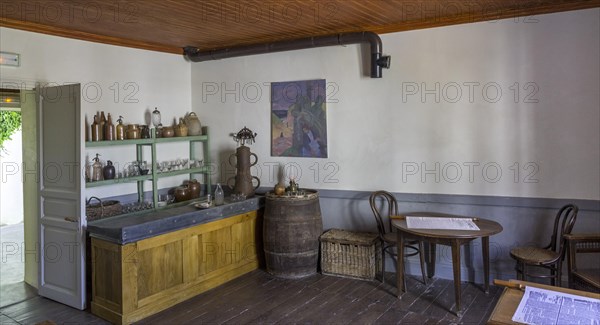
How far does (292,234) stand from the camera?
467 centimetres

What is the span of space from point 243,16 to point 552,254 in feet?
10.9

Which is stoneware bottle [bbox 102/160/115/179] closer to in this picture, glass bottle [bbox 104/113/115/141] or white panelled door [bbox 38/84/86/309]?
glass bottle [bbox 104/113/115/141]

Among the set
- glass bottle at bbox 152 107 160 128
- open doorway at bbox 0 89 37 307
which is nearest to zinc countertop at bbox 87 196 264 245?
open doorway at bbox 0 89 37 307

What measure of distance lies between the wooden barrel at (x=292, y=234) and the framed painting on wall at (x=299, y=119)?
2.23 ft

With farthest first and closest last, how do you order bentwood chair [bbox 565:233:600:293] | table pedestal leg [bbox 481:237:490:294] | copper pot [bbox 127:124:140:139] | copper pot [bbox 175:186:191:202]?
copper pot [bbox 175:186:191:202] < copper pot [bbox 127:124:140:139] < table pedestal leg [bbox 481:237:490:294] < bentwood chair [bbox 565:233:600:293]

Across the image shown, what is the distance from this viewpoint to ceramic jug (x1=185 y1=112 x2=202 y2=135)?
562 cm

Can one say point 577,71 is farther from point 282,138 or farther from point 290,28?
point 282,138

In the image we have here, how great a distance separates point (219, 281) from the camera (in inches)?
181

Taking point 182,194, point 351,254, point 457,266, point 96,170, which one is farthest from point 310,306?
point 96,170

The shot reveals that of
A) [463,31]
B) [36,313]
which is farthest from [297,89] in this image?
[36,313]

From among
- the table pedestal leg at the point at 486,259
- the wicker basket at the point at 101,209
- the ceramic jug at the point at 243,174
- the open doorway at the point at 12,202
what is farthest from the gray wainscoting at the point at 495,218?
the open doorway at the point at 12,202

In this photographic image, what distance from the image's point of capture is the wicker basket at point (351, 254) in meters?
4.59

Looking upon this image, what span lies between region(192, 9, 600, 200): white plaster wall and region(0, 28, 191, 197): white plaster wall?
115 cm

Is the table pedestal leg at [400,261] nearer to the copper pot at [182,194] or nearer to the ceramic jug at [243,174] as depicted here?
the ceramic jug at [243,174]
